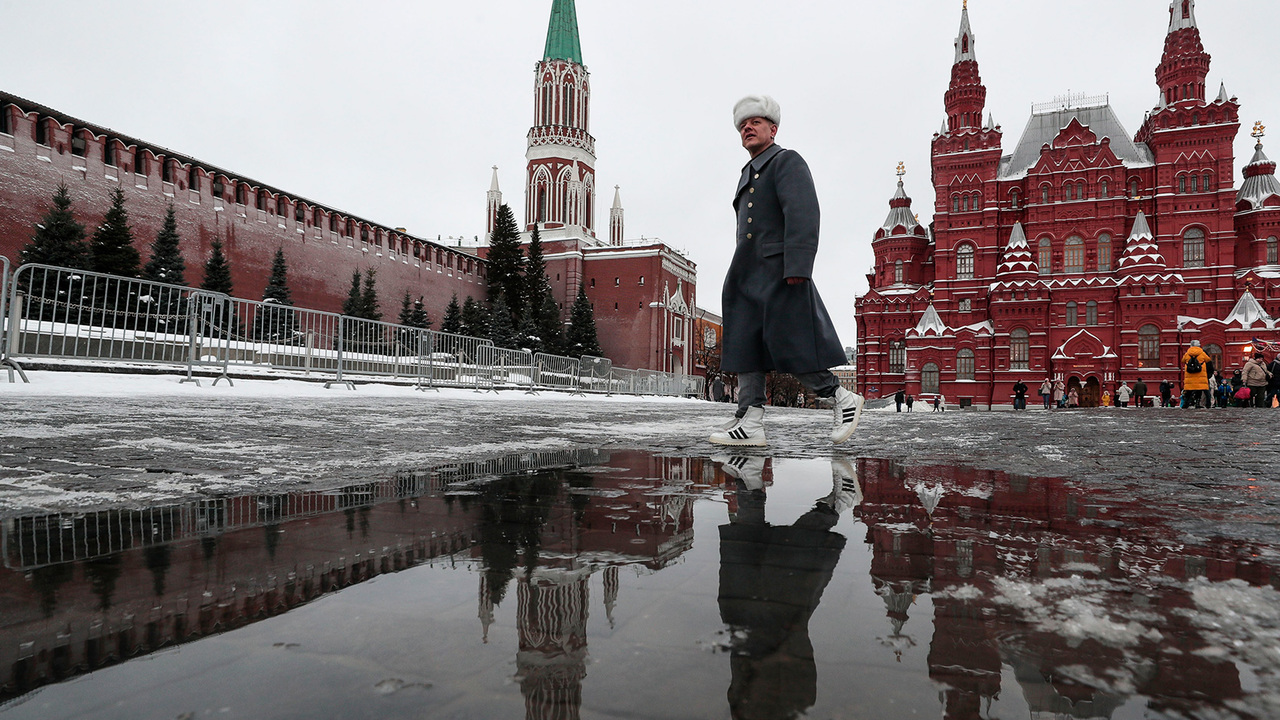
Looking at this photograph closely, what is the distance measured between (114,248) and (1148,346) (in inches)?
1706

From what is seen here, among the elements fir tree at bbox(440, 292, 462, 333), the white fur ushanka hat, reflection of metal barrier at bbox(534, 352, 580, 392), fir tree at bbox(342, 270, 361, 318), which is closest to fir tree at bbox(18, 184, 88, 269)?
fir tree at bbox(342, 270, 361, 318)

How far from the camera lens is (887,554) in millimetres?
1130

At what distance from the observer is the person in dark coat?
3.46m

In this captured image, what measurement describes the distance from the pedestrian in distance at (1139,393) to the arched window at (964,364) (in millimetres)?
6839

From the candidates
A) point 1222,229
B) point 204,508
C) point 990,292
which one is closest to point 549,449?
point 204,508

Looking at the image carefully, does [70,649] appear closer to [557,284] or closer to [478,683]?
[478,683]

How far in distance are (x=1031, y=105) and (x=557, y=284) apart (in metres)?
33.3

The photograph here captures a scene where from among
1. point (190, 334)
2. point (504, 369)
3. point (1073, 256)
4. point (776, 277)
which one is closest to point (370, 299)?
point (504, 369)

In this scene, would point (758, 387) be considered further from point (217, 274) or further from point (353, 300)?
point (353, 300)

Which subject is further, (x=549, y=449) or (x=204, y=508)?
(x=549, y=449)

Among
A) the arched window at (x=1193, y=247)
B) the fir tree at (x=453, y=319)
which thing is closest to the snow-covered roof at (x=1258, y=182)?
the arched window at (x=1193, y=247)

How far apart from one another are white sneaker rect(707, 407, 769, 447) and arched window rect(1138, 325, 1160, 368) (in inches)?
1415

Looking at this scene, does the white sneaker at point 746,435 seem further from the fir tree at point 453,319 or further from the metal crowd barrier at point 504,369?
the fir tree at point 453,319

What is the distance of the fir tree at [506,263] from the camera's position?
153 feet
